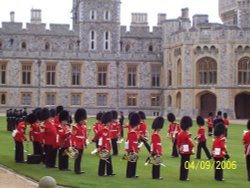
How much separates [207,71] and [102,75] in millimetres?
11660

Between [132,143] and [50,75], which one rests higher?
[50,75]

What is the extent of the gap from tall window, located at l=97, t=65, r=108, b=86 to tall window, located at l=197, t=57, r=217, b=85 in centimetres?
1061

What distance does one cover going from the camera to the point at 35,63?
58500mm

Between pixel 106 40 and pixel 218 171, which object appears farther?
pixel 106 40

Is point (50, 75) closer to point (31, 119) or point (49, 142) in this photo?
point (31, 119)

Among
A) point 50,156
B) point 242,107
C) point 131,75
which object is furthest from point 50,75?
point 50,156

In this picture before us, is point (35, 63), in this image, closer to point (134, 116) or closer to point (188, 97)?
point (188, 97)

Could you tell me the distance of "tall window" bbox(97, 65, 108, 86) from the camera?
59344 mm

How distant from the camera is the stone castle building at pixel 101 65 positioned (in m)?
55.6

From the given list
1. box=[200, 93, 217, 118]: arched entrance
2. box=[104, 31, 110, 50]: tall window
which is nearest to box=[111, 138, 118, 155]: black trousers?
box=[200, 93, 217, 118]: arched entrance

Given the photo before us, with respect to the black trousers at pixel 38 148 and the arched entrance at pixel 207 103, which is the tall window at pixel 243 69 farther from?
the black trousers at pixel 38 148

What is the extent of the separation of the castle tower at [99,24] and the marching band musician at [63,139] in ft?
139

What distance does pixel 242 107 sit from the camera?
5447 cm

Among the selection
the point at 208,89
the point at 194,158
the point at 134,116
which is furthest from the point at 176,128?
the point at 208,89
